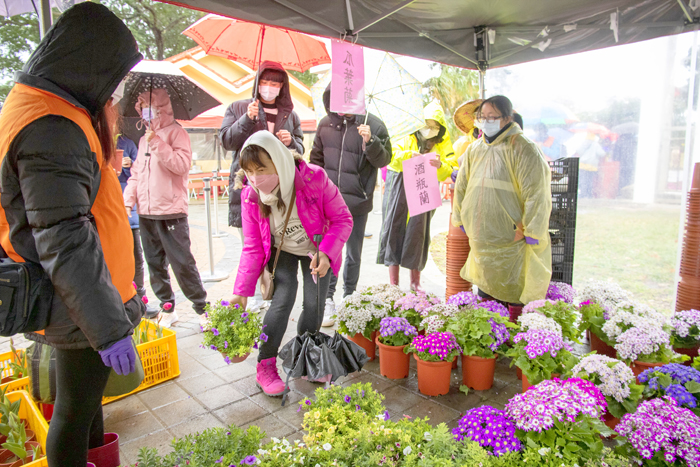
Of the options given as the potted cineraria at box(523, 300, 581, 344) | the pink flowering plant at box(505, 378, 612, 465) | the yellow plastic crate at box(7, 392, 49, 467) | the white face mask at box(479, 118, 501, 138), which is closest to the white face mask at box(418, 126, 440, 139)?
the white face mask at box(479, 118, 501, 138)

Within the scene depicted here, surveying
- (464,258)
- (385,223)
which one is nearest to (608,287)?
(464,258)

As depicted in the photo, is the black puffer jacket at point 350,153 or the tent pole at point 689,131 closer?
the tent pole at point 689,131

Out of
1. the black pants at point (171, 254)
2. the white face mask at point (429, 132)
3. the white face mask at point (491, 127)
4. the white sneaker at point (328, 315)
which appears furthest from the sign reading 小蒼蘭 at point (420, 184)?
the black pants at point (171, 254)

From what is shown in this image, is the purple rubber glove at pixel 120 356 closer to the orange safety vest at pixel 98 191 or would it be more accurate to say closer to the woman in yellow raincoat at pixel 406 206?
the orange safety vest at pixel 98 191

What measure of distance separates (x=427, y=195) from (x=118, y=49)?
3040mm

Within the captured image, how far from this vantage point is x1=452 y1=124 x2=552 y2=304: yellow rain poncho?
330 cm

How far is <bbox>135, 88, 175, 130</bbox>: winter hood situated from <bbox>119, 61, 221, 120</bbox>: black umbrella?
0.20 ft

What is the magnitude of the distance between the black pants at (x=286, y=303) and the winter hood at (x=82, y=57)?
5.04 feet

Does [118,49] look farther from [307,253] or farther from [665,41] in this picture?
[665,41]

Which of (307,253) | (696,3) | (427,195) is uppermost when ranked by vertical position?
(696,3)

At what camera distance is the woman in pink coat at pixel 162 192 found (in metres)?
3.68

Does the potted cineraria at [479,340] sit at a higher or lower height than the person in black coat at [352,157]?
lower

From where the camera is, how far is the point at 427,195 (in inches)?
162

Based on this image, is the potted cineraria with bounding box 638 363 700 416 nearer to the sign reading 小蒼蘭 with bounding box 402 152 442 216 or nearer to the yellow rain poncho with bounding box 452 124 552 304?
the yellow rain poncho with bounding box 452 124 552 304
